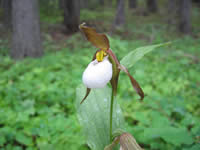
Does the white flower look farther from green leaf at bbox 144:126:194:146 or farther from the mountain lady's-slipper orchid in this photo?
green leaf at bbox 144:126:194:146

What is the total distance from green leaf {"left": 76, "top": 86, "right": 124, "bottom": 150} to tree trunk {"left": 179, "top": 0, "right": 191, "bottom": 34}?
5640 millimetres

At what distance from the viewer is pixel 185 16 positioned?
18.5 ft

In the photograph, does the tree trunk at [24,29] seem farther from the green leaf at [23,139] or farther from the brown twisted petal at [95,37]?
the brown twisted petal at [95,37]

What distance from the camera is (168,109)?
147 centimetres

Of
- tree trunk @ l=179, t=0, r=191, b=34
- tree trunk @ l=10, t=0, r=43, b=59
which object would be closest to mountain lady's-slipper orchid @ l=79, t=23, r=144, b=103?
tree trunk @ l=10, t=0, r=43, b=59

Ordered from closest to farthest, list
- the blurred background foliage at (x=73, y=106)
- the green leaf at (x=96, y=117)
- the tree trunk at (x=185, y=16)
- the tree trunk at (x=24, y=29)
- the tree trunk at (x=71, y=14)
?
the green leaf at (x=96, y=117)
the blurred background foliage at (x=73, y=106)
the tree trunk at (x=24, y=29)
the tree trunk at (x=71, y=14)
the tree trunk at (x=185, y=16)

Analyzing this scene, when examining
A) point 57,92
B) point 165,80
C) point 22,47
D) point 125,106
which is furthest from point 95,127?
point 22,47

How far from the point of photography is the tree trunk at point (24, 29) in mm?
Result: 3119

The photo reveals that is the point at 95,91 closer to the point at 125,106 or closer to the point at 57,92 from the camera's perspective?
the point at 125,106

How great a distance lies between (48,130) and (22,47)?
2.37 metres

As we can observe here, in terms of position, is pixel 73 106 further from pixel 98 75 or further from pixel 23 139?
pixel 98 75

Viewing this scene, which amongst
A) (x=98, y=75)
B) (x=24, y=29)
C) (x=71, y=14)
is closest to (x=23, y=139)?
(x=98, y=75)

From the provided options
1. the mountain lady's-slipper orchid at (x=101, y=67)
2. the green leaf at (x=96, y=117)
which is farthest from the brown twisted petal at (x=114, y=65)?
the green leaf at (x=96, y=117)

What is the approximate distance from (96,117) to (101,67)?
318 millimetres
